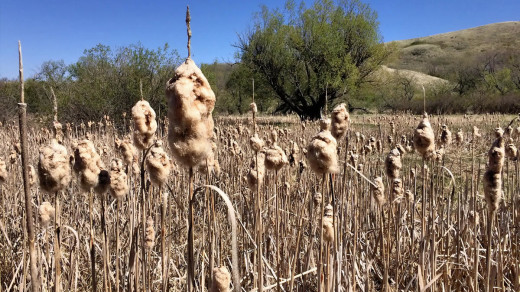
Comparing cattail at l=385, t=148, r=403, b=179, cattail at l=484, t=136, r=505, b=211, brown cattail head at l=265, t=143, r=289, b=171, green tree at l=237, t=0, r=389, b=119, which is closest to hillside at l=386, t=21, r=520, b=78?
green tree at l=237, t=0, r=389, b=119

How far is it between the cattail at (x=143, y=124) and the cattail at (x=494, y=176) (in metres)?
1.31

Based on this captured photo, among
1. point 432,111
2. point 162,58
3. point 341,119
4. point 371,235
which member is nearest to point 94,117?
point 162,58

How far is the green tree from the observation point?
22188 mm

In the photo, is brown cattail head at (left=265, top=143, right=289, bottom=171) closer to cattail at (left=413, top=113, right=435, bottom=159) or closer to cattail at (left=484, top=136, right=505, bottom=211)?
cattail at (left=413, top=113, right=435, bottom=159)

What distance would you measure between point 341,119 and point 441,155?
4.99ft

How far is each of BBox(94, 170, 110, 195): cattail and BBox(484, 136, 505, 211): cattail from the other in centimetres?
143

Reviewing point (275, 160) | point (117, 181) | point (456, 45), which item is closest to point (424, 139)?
point (275, 160)

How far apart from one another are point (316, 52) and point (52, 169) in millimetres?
22477

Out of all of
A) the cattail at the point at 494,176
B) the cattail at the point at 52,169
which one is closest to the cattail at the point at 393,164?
the cattail at the point at 494,176

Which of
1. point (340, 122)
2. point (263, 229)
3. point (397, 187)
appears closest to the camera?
point (340, 122)

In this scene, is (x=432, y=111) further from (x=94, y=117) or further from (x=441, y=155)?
(x=441, y=155)

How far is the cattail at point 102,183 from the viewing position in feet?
4.34

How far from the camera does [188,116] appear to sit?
2.83ft

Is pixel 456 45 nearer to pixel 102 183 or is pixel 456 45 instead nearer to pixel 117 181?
pixel 117 181
